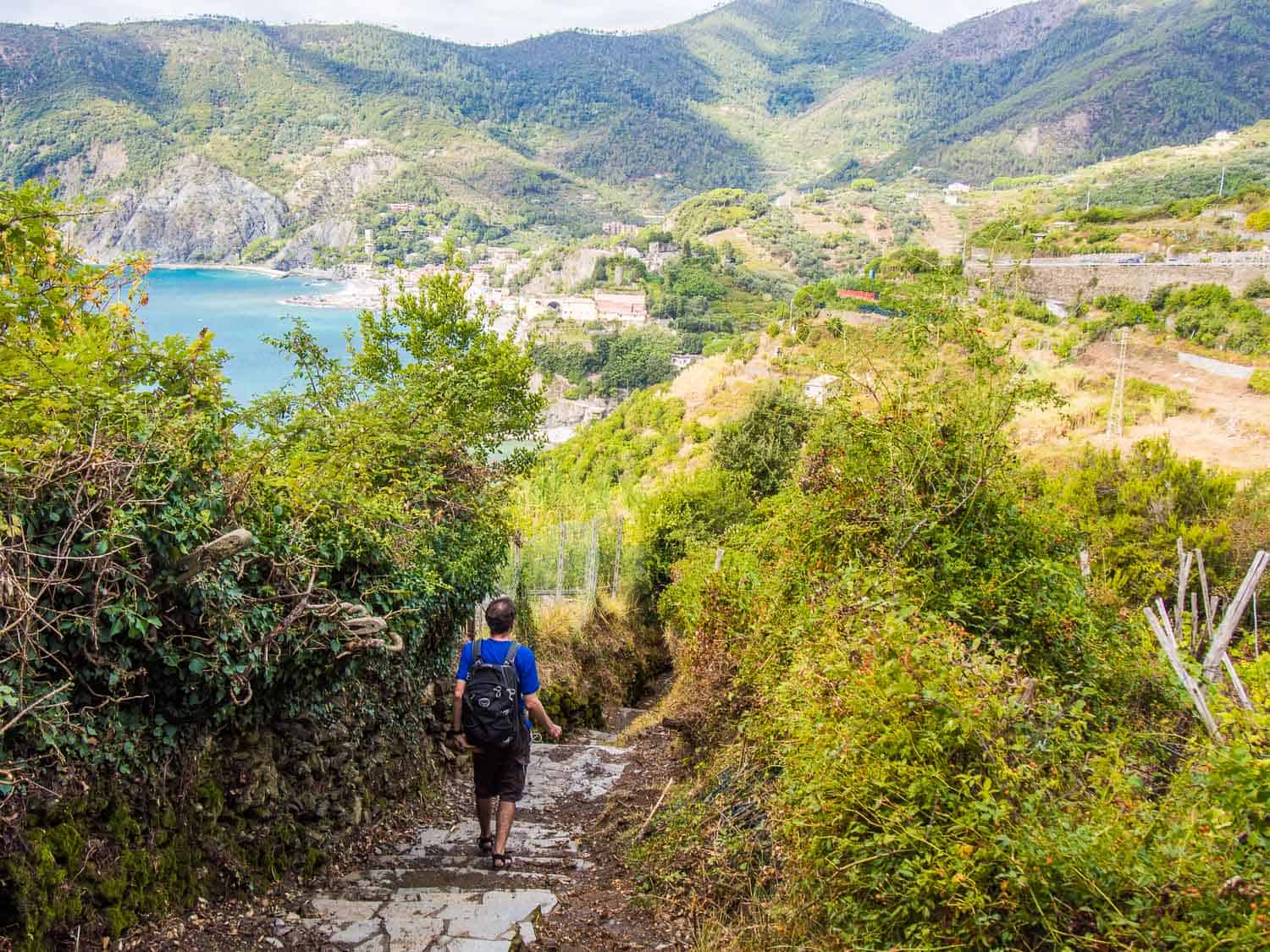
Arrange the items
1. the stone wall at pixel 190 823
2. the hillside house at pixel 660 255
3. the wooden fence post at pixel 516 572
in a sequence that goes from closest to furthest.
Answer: the stone wall at pixel 190 823
the wooden fence post at pixel 516 572
the hillside house at pixel 660 255

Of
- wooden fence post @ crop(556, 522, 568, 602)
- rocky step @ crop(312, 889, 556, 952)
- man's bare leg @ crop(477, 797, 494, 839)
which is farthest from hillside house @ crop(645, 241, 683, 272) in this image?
rocky step @ crop(312, 889, 556, 952)

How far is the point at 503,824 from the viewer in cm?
461

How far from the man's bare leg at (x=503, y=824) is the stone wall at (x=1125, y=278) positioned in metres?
40.3

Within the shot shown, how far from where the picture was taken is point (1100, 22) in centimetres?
19250

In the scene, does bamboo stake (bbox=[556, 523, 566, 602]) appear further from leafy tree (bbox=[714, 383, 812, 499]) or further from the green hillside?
the green hillside

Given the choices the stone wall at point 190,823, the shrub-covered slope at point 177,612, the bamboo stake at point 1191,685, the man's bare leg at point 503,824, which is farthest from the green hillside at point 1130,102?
the stone wall at point 190,823

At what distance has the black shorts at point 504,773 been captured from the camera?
4.63 m

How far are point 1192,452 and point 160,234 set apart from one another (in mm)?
115666

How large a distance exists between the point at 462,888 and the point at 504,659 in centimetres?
112

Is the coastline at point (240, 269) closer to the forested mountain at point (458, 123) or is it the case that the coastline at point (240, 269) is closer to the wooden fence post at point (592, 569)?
the forested mountain at point (458, 123)

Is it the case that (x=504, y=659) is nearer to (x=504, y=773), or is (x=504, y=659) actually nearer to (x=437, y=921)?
(x=504, y=773)

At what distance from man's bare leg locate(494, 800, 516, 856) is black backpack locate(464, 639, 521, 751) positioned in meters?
0.33

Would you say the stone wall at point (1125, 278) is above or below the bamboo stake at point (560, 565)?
above

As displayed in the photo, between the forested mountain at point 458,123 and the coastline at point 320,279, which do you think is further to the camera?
the forested mountain at point 458,123
